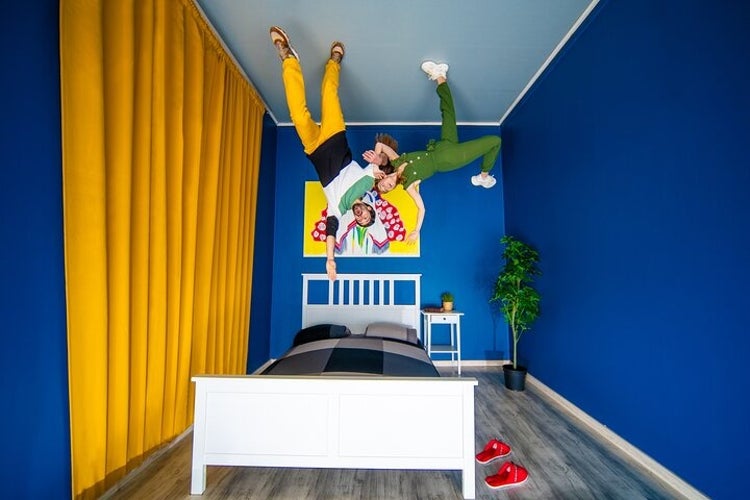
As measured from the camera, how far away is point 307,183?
3727 millimetres

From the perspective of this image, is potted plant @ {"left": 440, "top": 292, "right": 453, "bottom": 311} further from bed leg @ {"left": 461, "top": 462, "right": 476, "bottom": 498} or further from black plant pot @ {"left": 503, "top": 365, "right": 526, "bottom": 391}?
bed leg @ {"left": 461, "top": 462, "right": 476, "bottom": 498}

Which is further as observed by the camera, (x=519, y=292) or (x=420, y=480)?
(x=519, y=292)

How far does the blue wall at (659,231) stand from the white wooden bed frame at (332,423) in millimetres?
1017

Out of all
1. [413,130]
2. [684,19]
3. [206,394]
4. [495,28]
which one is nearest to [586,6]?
[495,28]

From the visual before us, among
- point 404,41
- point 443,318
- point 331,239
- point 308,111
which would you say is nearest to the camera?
point 308,111

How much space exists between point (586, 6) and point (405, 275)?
2.62 meters

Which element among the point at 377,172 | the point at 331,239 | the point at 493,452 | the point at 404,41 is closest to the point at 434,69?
the point at 404,41

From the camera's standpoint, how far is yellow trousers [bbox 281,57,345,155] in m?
2.02

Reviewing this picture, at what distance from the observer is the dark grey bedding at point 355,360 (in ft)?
6.15

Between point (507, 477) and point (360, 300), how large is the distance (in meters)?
2.18

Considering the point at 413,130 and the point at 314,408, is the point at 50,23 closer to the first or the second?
the point at 314,408

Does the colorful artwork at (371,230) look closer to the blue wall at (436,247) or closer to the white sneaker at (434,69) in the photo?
the blue wall at (436,247)

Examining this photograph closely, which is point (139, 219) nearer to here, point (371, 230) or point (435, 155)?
point (435, 155)

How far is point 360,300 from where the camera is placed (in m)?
3.52
